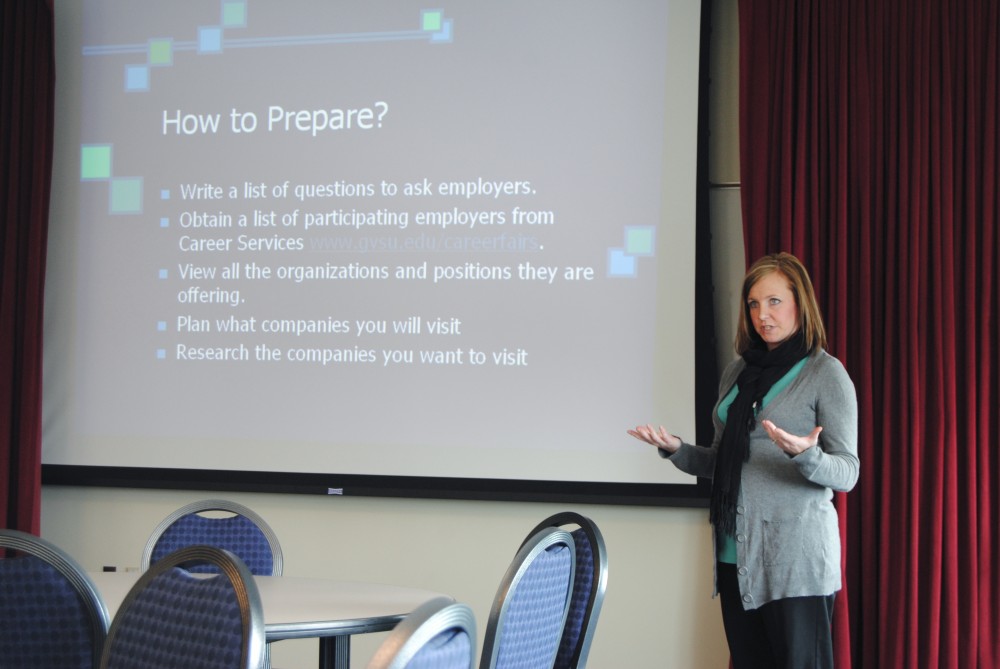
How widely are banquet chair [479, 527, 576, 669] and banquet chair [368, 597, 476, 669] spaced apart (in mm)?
590

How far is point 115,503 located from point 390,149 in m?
1.92

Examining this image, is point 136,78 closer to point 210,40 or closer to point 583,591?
point 210,40

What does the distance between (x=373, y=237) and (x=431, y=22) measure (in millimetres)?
914

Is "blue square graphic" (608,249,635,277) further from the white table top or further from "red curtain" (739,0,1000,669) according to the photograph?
the white table top

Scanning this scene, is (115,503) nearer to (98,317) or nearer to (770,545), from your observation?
(98,317)

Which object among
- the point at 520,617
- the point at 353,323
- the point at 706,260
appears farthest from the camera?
the point at 353,323

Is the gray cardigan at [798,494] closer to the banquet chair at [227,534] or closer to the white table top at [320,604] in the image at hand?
the white table top at [320,604]

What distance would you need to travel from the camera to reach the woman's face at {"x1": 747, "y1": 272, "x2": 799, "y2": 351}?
2834mm

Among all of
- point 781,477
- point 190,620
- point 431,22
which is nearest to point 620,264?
point 431,22

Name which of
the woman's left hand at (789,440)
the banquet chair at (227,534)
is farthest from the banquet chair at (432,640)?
the banquet chair at (227,534)

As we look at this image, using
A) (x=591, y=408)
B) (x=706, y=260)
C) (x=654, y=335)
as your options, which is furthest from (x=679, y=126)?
(x=591, y=408)

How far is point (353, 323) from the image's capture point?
4156 millimetres

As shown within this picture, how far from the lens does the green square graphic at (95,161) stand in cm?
444

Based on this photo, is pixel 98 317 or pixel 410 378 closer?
pixel 410 378
